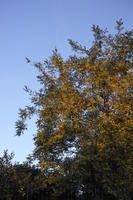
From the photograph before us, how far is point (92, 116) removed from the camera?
20.4 metres

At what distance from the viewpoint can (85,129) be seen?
19.8 meters

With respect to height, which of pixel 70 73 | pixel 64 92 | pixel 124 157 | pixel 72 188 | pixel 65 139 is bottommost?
pixel 72 188

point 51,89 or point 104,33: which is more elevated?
point 104,33

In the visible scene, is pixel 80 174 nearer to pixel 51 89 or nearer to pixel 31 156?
pixel 31 156

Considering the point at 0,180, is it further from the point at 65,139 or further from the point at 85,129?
the point at 85,129

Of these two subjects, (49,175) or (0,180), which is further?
(0,180)

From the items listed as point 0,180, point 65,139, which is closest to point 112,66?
point 65,139

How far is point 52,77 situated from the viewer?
2411 centimetres

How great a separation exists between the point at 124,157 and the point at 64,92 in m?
6.58

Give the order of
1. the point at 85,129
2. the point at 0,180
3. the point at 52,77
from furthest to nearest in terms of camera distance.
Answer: the point at 0,180 → the point at 52,77 → the point at 85,129

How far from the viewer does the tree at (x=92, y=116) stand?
18.3 m

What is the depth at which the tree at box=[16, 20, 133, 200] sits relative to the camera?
1831 cm

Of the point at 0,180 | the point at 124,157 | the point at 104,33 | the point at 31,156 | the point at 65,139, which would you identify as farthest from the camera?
the point at 0,180

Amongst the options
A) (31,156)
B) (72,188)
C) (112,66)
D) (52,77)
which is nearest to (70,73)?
(52,77)
